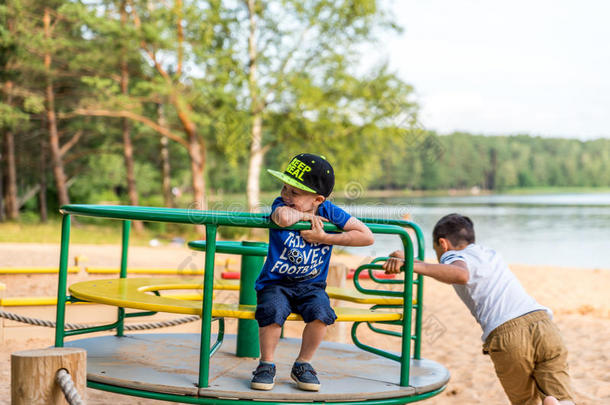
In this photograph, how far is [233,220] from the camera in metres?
2.90

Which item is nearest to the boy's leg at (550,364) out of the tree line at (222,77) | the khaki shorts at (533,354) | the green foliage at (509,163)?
the khaki shorts at (533,354)

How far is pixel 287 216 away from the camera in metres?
2.97

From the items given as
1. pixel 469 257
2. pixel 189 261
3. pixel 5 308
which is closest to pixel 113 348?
pixel 469 257

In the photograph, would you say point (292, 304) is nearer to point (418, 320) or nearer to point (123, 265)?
point (418, 320)

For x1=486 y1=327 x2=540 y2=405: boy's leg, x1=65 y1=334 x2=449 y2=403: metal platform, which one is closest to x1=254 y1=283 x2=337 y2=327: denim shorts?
x1=65 y1=334 x2=449 y2=403: metal platform

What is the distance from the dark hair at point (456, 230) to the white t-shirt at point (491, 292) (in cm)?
12

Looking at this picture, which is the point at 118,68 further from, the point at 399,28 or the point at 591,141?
the point at 591,141

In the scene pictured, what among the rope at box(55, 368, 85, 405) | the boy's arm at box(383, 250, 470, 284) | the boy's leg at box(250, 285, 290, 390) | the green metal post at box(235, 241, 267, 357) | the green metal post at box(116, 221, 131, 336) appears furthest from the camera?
the green metal post at box(116, 221, 131, 336)

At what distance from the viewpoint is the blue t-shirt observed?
3.21 meters

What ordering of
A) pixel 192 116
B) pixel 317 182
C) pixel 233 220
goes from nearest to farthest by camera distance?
pixel 233 220, pixel 317 182, pixel 192 116

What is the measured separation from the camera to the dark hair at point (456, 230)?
363 centimetres

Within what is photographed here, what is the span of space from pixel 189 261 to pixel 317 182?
485 inches

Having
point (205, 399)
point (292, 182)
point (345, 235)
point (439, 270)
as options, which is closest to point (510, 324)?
point (439, 270)

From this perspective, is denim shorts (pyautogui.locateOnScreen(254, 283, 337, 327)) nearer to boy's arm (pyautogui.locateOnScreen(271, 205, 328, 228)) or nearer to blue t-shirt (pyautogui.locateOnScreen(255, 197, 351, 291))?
blue t-shirt (pyautogui.locateOnScreen(255, 197, 351, 291))
